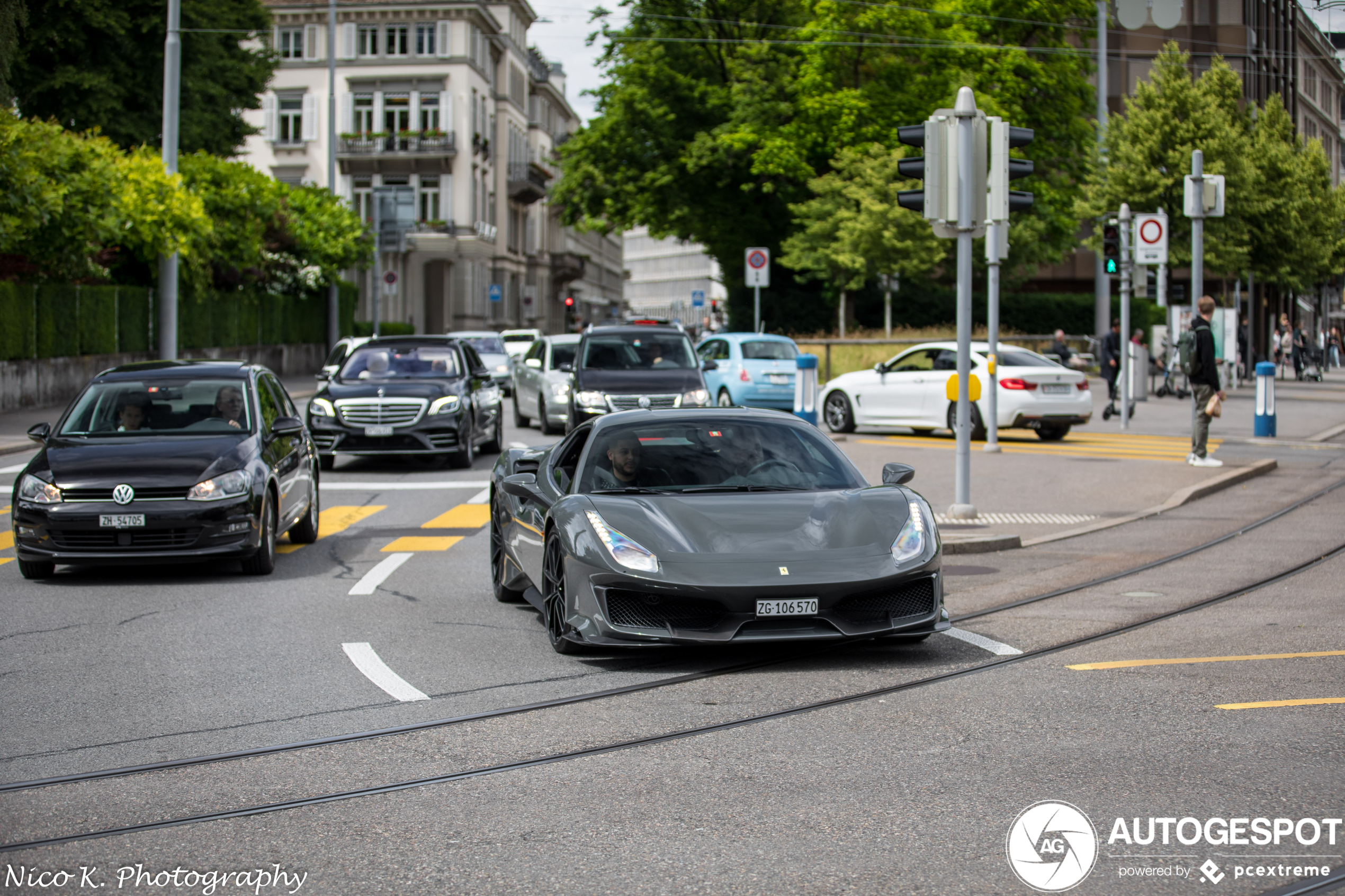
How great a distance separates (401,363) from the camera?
2062 centimetres

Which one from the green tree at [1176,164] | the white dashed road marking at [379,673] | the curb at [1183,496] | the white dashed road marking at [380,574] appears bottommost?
the white dashed road marking at [379,673]

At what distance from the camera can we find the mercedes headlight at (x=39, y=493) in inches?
412

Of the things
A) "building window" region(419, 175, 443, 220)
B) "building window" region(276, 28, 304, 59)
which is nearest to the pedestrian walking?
"building window" region(419, 175, 443, 220)

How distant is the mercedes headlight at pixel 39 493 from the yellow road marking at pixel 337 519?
2.33 meters

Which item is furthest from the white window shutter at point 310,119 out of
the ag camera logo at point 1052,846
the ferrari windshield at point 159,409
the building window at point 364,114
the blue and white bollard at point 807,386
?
the ag camera logo at point 1052,846

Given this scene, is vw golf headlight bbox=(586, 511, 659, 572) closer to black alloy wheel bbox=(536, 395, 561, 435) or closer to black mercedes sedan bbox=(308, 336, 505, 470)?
black mercedes sedan bbox=(308, 336, 505, 470)

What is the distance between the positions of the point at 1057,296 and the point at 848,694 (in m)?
51.2

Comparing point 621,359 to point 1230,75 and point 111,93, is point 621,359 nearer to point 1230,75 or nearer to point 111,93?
point 111,93

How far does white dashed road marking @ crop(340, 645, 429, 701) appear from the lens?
7031 millimetres

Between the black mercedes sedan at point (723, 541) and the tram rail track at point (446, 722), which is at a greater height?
the black mercedes sedan at point (723, 541)

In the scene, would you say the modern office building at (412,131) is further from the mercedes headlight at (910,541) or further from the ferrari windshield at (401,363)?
the mercedes headlight at (910,541)

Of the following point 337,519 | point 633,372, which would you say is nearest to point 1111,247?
point 633,372

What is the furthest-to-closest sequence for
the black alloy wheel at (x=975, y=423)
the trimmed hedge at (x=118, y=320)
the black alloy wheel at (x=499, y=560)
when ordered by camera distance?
the trimmed hedge at (x=118, y=320) → the black alloy wheel at (x=975, y=423) → the black alloy wheel at (x=499, y=560)

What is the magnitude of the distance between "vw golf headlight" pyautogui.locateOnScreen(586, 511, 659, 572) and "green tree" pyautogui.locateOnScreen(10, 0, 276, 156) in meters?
31.9
